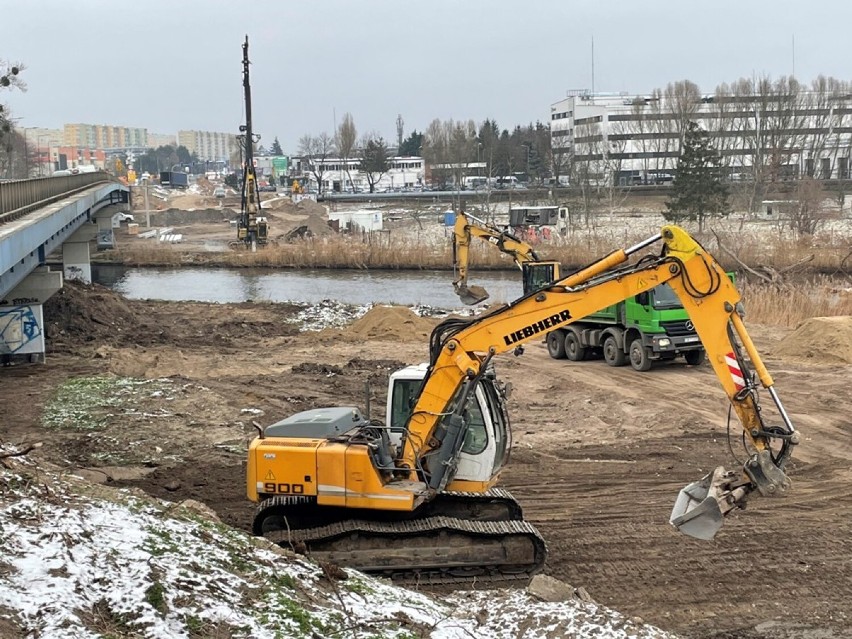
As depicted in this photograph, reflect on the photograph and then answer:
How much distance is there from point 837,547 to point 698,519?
3993 mm

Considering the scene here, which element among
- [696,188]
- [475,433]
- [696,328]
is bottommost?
[475,433]

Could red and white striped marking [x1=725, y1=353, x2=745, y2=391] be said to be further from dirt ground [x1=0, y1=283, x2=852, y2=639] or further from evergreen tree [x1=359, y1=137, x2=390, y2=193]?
evergreen tree [x1=359, y1=137, x2=390, y2=193]

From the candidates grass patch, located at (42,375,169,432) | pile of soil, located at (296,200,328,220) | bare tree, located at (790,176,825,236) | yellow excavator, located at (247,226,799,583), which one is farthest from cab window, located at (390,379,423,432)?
pile of soil, located at (296,200,328,220)

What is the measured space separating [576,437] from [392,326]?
13739 millimetres

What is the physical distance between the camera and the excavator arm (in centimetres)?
974

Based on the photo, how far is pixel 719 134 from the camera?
315ft

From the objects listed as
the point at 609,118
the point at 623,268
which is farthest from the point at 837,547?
the point at 609,118

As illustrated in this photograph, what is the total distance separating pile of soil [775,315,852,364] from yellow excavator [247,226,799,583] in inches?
622

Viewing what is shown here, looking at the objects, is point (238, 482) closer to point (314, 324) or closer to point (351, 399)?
point (351, 399)

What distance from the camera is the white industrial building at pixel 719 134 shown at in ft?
302

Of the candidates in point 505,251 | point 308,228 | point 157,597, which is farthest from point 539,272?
point 308,228

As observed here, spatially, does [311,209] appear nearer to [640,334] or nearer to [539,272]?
[539,272]

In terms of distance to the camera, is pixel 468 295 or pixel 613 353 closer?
pixel 613 353

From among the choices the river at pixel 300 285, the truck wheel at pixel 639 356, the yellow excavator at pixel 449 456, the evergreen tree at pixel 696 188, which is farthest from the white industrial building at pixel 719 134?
the yellow excavator at pixel 449 456
